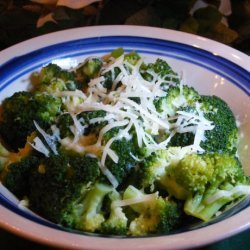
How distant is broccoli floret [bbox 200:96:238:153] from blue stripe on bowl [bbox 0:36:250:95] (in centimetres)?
10

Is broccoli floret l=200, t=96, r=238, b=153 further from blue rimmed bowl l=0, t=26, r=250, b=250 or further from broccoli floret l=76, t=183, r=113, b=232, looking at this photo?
broccoli floret l=76, t=183, r=113, b=232

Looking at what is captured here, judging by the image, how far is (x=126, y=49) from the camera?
131cm

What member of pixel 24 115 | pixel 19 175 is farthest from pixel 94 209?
pixel 24 115

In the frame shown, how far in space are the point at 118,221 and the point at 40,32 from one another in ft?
2.93

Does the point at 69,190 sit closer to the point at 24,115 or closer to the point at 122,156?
the point at 122,156

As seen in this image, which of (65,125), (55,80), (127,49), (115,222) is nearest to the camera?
(115,222)

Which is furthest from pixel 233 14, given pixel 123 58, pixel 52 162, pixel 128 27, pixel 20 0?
pixel 52 162

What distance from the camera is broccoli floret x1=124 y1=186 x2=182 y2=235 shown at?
2.82 feet

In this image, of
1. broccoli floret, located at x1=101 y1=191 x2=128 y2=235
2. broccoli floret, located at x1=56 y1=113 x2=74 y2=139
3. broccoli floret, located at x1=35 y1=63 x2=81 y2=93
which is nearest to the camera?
broccoli floret, located at x1=101 y1=191 x2=128 y2=235

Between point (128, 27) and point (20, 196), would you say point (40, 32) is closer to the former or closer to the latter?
point (128, 27)

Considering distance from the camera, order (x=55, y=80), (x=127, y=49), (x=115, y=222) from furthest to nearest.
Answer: (x=127, y=49), (x=55, y=80), (x=115, y=222)

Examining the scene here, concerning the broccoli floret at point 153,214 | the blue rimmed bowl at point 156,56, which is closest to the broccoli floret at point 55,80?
the blue rimmed bowl at point 156,56

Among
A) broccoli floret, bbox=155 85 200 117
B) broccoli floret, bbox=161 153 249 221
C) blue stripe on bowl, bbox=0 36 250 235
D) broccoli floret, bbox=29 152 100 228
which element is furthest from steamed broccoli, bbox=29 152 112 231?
blue stripe on bowl, bbox=0 36 250 235

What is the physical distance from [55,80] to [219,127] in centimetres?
42
